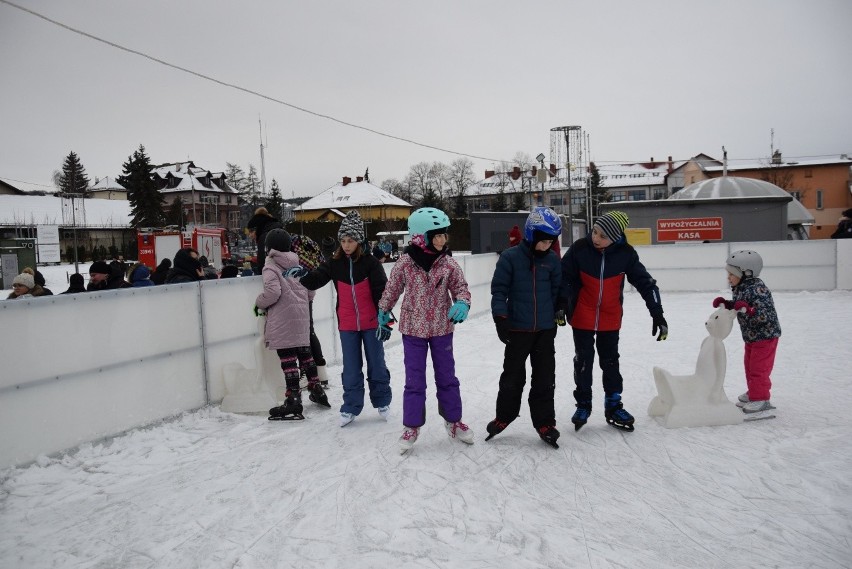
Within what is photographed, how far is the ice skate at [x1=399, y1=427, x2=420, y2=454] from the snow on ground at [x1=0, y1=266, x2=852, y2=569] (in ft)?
0.26

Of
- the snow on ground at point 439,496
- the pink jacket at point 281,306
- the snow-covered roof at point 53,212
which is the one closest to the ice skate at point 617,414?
the snow on ground at point 439,496

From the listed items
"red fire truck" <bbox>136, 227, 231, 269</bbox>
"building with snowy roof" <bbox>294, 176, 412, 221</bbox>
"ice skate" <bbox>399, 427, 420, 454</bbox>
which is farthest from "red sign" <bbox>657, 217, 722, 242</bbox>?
"building with snowy roof" <bbox>294, 176, 412, 221</bbox>

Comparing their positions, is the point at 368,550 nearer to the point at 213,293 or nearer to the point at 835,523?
the point at 835,523

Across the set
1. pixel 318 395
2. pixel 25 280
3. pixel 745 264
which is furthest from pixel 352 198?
pixel 745 264

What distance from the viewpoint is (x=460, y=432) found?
4.32 metres

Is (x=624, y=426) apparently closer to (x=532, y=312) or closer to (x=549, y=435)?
(x=549, y=435)

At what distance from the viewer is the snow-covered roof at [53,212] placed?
4631 cm

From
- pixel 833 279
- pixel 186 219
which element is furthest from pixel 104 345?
pixel 186 219

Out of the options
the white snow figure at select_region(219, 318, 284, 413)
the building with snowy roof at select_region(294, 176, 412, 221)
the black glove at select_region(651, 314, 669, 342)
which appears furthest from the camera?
the building with snowy roof at select_region(294, 176, 412, 221)

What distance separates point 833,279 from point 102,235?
54135 millimetres

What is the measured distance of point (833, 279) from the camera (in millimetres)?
14195

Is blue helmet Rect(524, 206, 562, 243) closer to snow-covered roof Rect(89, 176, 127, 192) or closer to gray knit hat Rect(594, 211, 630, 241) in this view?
gray knit hat Rect(594, 211, 630, 241)

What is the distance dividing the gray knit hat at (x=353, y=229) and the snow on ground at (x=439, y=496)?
156cm

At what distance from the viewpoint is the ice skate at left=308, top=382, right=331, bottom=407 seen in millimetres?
5422
